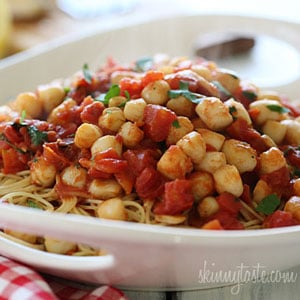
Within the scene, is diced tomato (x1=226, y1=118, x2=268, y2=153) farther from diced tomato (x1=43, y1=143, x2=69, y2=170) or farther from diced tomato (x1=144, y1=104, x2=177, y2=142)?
diced tomato (x1=43, y1=143, x2=69, y2=170)

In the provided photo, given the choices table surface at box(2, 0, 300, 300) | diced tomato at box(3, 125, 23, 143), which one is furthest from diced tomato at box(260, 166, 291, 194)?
table surface at box(2, 0, 300, 300)

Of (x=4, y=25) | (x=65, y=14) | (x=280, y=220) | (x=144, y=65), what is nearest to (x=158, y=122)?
(x=280, y=220)

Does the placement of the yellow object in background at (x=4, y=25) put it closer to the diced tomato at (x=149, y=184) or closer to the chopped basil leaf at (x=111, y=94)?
the chopped basil leaf at (x=111, y=94)

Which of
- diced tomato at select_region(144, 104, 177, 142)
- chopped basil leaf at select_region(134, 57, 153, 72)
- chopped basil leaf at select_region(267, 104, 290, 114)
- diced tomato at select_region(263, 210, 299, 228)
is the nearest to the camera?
diced tomato at select_region(263, 210, 299, 228)

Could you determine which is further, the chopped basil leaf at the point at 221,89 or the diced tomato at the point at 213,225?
the chopped basil leaf at the point at 221,89

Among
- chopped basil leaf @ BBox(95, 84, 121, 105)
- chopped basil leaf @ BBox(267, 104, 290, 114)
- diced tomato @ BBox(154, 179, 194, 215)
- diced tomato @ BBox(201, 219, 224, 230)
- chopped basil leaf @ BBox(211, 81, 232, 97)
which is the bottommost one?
diced tomato @ BBox(201, 219, 224, 230)

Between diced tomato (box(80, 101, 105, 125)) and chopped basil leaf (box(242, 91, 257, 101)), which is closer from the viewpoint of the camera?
diced tomato (box(80, 101, 105, 125))

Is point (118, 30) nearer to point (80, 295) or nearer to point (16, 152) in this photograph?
point (16, 152)

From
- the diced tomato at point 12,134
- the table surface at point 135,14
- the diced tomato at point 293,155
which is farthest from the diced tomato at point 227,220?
the table surface at point 135,14
